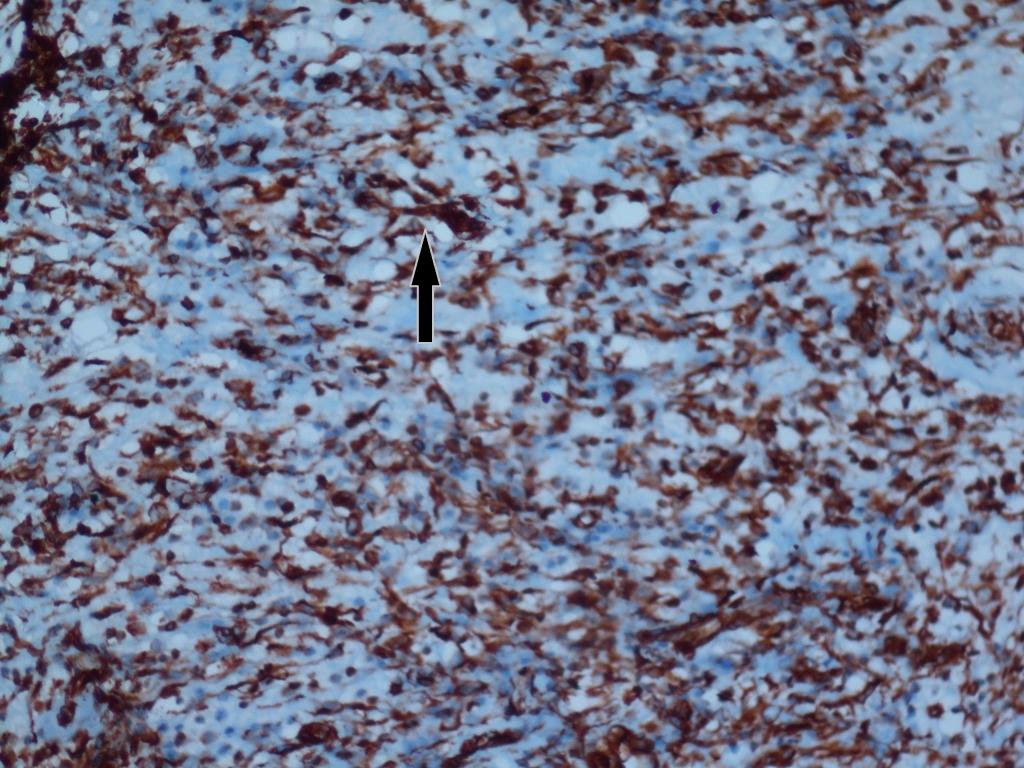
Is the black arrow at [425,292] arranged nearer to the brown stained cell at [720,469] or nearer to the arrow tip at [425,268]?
the arrow tip at [425,268]

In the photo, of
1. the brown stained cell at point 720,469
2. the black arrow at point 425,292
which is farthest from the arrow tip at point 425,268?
the brown stained cell at point 720,469

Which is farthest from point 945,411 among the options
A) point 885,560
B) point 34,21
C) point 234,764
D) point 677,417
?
point 34,21

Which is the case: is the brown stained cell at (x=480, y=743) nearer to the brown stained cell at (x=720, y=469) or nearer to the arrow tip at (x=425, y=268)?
the brown stained cell at (x=720, y=469)

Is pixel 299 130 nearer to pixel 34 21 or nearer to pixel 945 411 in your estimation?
pixel 34 21

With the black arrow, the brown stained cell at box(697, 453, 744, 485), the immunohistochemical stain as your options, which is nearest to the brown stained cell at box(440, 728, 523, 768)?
the immunohistochemical stain

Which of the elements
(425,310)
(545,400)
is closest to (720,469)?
(545,400)

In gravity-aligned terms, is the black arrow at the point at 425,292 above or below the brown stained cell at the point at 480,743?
above

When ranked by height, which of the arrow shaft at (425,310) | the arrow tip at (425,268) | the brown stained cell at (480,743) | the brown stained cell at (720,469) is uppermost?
the arrow tip at (425,268)

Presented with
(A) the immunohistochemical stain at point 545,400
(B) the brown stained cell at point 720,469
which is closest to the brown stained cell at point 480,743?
(A) the immunohistochemical stain at point 545,400
